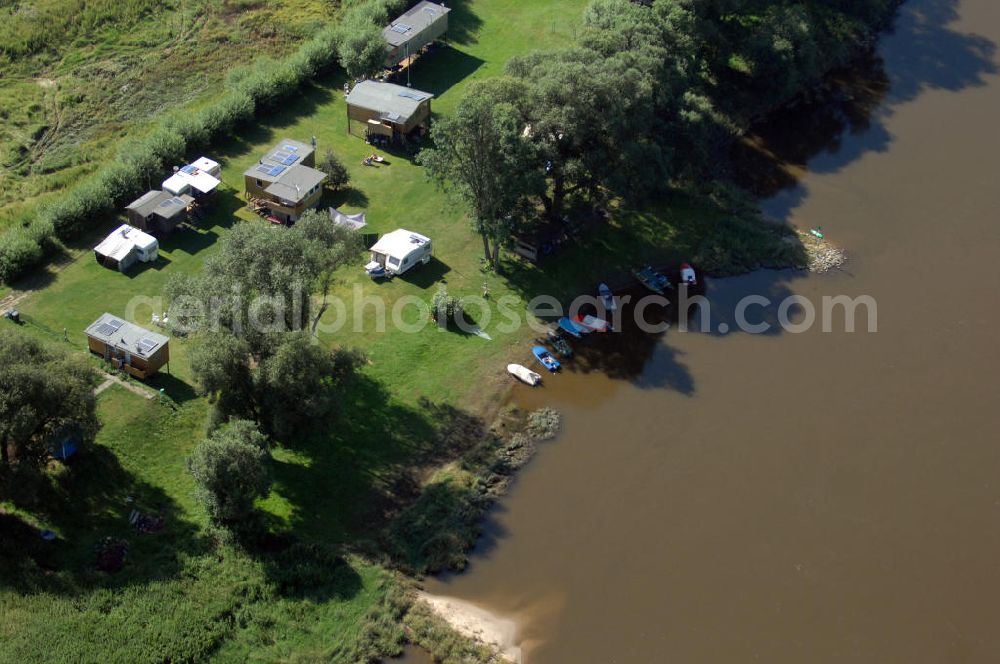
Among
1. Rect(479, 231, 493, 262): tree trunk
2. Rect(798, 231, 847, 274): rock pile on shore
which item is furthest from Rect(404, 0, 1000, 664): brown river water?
Rect(479, 231, 493, 262): tree trunk

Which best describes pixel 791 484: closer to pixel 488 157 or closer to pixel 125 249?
pixel 488 157

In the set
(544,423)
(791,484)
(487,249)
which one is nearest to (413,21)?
(487,249)

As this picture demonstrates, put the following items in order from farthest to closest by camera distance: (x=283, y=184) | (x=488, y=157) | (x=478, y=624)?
(x=283, y=184)
(x=488, y=157)
(x=478, y=624)

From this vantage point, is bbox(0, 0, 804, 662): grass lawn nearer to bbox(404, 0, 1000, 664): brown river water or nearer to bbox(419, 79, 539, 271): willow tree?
bbox(419, 79, 539, 271): willow tree

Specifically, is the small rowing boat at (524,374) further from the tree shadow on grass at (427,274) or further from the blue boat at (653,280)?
the blue boat at (653,280)

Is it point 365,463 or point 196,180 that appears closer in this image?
point 365,463
